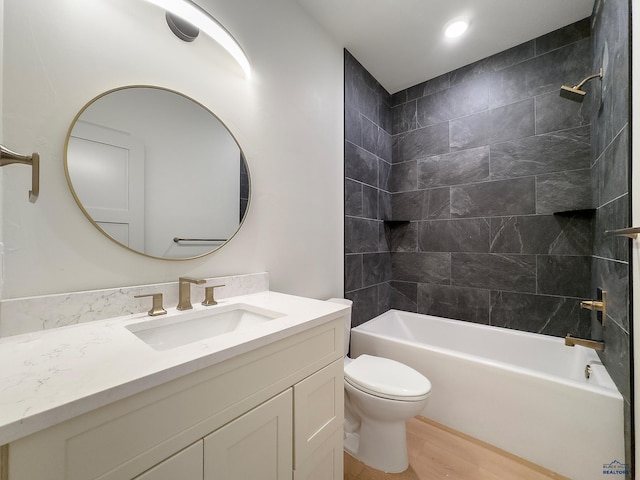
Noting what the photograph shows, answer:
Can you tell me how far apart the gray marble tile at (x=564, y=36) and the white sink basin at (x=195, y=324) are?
2.71 m

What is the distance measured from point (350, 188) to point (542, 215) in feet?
4.78

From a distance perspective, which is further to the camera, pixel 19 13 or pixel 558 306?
pixel 558 306

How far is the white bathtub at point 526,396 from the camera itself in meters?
1.24

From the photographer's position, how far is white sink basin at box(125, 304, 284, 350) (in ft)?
3.03

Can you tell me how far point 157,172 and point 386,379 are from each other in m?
1.52

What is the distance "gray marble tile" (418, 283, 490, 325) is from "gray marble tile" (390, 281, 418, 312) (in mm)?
48

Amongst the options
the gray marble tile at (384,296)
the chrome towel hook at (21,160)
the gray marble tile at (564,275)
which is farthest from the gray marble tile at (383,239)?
the chrome towel hook at (21,160)

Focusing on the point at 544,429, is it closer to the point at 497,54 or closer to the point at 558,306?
the point at 558,306

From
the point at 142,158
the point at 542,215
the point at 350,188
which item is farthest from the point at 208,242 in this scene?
the point at 542,215

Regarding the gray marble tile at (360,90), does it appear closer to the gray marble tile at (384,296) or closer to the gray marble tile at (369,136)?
the gray marble tile at (369,136)

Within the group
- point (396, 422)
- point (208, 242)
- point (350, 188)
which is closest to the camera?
→ point (208, 242)

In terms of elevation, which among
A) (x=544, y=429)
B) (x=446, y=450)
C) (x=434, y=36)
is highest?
(x=434, y=36)

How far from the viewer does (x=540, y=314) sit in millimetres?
1922

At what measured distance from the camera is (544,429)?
1.35 metres
